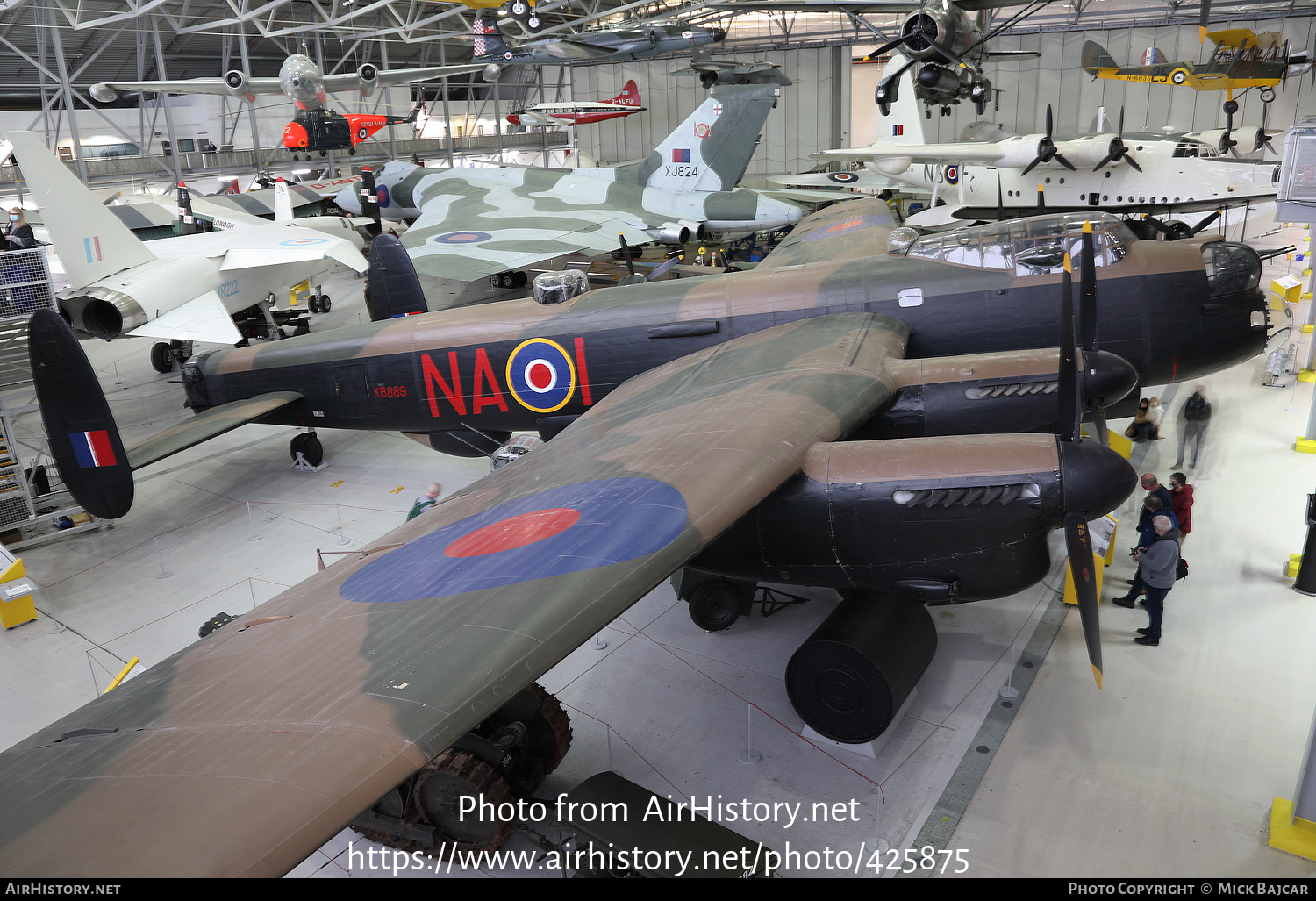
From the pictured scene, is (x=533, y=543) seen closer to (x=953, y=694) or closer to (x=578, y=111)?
(x=953, y=694)

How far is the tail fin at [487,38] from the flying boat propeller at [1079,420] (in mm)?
28694

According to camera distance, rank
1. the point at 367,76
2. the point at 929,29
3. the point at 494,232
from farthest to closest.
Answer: the point at 367,76 → the point at 494,232 → the point at 929,29

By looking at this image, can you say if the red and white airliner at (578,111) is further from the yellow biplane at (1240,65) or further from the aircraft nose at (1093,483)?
the aircraft nose at (1093,483)

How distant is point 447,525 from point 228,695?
2.06 metres

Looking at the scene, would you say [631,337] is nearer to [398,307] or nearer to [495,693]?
[398,307]

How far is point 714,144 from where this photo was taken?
69.2ft

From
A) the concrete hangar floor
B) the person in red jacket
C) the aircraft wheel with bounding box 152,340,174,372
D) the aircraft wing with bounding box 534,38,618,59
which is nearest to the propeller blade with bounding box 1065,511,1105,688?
the concrete hangar floor

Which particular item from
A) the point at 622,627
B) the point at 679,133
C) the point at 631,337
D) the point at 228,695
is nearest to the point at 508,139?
the point at 679,133

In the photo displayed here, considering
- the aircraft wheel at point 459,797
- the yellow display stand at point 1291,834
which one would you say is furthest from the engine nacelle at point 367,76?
the yellow display stand at point 1291,834

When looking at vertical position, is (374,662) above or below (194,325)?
below

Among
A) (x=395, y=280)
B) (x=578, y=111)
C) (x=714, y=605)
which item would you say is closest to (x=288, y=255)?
(x=395, y=280)

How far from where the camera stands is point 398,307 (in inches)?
511

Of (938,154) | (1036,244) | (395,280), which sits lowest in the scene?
(395,280)

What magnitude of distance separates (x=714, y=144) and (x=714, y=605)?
16.2 metres
